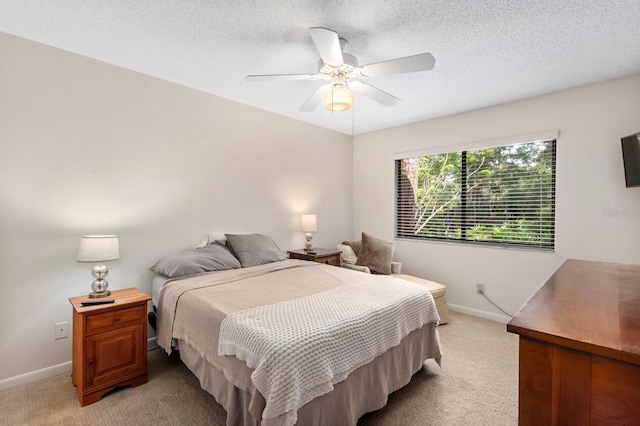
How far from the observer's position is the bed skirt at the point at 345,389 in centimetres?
146

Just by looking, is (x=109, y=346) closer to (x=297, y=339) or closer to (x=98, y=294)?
(x=98, y=294)

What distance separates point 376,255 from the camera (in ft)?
12.5

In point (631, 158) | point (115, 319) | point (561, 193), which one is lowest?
point (115, 319)

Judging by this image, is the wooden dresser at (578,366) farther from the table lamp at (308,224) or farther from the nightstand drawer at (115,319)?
the table lamp at (308,224)

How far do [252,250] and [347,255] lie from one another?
148 centimetres

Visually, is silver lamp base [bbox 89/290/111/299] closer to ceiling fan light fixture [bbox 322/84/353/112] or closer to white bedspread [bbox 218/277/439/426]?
white bedspread [bbox 218/277/439/426]

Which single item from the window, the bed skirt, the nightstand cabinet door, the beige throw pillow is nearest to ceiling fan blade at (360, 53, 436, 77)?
the bed skirt

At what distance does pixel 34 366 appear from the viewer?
2256 mm

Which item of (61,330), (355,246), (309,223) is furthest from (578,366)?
(355,246)

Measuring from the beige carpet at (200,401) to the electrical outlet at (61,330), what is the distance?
1.01 feet

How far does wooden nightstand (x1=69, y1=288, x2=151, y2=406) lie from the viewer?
197cm

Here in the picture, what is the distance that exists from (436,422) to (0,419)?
2710 millimetres

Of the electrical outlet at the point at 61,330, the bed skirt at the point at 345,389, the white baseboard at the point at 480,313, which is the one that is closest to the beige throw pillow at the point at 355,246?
the white baseboard at the point at 480,313

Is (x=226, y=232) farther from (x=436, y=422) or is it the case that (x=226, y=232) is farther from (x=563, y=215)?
(x=563, y=215)
